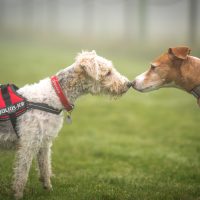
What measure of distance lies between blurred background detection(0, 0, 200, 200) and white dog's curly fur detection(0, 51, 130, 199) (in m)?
0.49

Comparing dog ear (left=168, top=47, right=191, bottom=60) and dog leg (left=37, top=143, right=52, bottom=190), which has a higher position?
dog ear (left=168, top=47, right=191, bottom=60)

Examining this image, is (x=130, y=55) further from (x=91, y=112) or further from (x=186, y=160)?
(x=186, y=160)

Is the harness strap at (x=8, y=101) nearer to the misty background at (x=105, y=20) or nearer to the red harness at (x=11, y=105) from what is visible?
the red harness at (x=11, y=105)

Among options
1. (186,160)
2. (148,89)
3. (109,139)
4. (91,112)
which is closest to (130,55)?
(91,112)

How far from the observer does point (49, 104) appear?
270 inches

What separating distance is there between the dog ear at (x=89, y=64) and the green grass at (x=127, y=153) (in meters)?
0.71

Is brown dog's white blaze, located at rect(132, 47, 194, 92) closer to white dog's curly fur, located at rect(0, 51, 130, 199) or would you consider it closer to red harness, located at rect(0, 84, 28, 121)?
white dog's curly fur, located at rect(0, 51, 130, 199)

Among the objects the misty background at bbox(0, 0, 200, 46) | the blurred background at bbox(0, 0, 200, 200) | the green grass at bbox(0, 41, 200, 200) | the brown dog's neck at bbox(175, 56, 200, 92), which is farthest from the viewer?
the misty background at bbox(0, 0, 200, 46)

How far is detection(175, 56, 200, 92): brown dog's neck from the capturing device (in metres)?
7.17

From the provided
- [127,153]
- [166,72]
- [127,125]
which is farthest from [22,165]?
[127,125]

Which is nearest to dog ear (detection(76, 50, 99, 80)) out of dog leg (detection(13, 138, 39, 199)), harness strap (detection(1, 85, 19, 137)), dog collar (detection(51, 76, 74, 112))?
dog collar (detection(51, 76, 74, 112))

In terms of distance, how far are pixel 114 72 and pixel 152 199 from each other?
2213 mm

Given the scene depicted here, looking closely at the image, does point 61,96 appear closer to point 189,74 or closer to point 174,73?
point 174,73

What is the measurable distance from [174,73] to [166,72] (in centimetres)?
15
